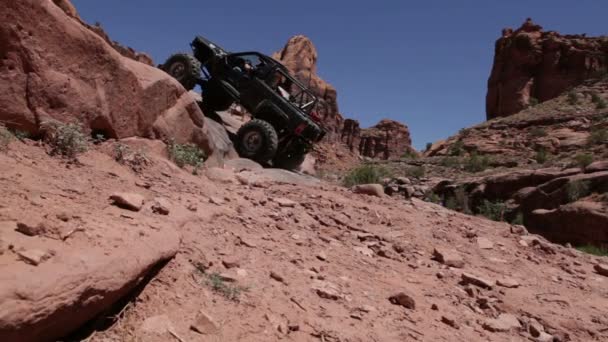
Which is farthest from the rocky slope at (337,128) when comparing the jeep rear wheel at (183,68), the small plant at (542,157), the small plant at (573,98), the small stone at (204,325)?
the small stone at (204,325)

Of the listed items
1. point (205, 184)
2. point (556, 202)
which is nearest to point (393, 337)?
point (205, 184)

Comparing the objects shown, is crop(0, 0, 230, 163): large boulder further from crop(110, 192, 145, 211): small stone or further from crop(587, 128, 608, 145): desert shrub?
crop(587, 128, 608, 145): desert shrub

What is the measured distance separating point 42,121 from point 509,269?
519cm

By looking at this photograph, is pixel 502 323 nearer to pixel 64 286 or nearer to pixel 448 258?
pixel 448 258

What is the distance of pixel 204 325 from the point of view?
241cm

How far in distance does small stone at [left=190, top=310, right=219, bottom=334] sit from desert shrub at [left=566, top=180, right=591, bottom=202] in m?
12.8

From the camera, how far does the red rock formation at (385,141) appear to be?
82688mm

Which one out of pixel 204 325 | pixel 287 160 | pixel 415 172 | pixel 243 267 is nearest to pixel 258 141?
pixel 287 160

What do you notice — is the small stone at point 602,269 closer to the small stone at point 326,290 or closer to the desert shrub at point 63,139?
the small stone at point 326,290

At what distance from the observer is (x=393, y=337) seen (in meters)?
3.01

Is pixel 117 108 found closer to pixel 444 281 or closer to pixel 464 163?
pixel 444 281

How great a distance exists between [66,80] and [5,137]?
1.07 meters

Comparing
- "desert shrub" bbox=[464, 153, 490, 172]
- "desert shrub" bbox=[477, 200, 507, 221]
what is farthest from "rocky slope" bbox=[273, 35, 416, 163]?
"desert shrub" bbox=[477, 200, 507, 221]

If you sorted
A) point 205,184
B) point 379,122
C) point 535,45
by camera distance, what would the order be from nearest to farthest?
point 205,184 → point 535,45 → point 379,122
